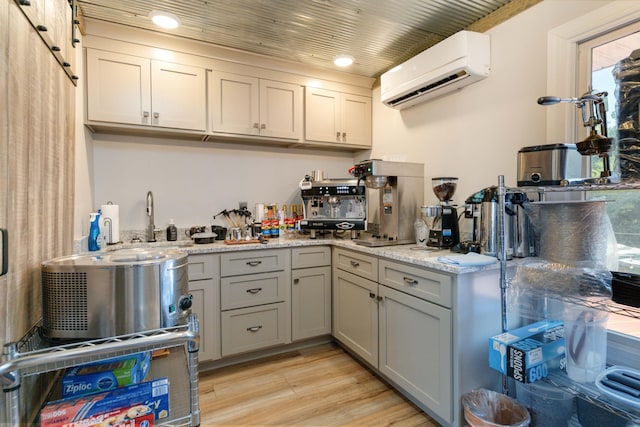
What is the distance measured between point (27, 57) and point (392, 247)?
2057 millimetres

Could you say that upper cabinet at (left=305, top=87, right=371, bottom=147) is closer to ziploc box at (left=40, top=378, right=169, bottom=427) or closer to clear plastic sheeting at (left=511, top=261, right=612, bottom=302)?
clear plastic sheeting at (left=511, top=261, right=612, bottom=302)

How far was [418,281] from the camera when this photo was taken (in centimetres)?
181

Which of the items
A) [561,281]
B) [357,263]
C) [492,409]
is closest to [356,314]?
[357,263]

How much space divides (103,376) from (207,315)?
145 centimetres

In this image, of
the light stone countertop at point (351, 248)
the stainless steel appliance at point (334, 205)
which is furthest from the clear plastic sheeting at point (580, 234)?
the stainless steel appliance at point (334, 205)

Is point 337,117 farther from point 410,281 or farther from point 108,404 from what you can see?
point 108,404

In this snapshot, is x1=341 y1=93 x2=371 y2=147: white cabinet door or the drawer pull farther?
x1=341 y1=93 x2=371 y2=147: white cabinet door

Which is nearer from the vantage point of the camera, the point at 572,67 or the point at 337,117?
the point at 572,67

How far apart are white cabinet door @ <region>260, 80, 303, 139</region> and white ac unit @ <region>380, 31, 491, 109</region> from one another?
85 cm

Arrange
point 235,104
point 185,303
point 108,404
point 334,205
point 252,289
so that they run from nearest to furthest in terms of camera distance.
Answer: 1. point 108,404
2. point 185,303
3. point 252,289
4. point 235,104
5. point 334,205

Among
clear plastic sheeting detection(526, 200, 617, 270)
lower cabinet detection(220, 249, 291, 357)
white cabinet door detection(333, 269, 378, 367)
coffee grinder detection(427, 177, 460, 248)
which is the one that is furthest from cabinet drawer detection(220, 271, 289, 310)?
clear plastic sheeting detection(526, 200, 617, 270)

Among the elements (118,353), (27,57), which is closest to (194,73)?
(27,57)

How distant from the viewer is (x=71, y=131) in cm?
156

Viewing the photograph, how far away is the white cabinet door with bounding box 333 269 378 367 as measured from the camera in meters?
2.19
